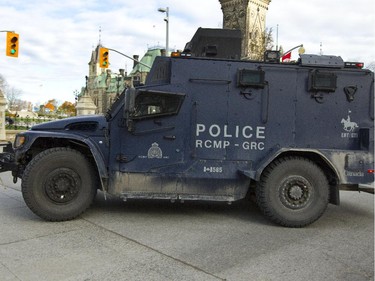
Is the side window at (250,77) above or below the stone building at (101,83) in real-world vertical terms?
below

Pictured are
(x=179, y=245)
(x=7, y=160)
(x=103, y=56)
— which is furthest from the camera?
(x=103, y=56)

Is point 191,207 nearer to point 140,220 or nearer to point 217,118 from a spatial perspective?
point 140,220

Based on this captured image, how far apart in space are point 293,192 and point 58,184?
348cm

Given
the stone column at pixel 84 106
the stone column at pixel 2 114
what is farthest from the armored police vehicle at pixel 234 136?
the stone column at pixel 84 106

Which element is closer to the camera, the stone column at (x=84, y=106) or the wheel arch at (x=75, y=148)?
the wheel arch at (x=75, y=148)

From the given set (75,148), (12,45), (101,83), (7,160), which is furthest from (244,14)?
(7,160)

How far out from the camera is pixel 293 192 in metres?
5.46

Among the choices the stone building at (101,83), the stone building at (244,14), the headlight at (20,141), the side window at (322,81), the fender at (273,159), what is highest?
the stone building at (244,14)

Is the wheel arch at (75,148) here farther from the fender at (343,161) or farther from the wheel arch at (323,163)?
the wheel arch at (323,163)

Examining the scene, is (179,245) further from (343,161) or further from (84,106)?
(84,106)

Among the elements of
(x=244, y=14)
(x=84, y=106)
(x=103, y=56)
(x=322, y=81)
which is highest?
(x=244, y=14)

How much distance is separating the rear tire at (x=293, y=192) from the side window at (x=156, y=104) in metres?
1.73

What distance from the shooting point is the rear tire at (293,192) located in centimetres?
543

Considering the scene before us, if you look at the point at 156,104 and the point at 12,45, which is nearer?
the point at 156,104
